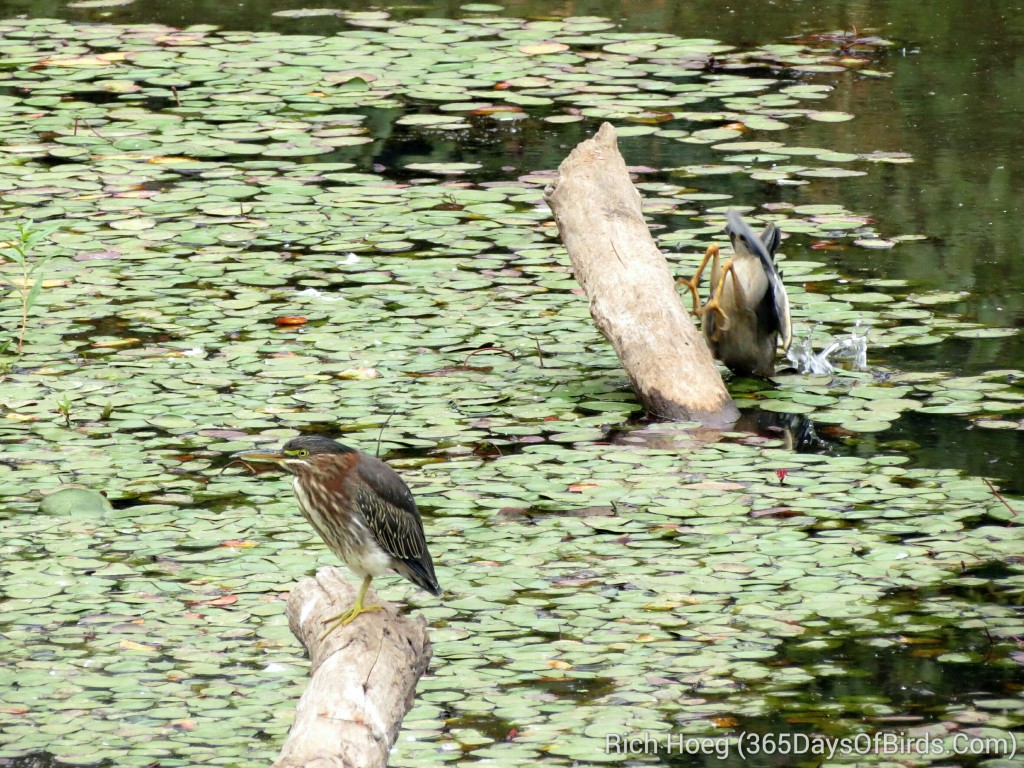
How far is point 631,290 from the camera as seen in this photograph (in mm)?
6215

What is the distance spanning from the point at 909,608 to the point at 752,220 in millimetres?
3252

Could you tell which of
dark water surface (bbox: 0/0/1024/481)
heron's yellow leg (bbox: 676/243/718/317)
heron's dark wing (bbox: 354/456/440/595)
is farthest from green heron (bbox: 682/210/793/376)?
heron's dark wing (bbox: 354/456/440/595)

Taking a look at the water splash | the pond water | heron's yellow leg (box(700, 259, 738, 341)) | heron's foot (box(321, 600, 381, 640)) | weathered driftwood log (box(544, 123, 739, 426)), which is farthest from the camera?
the water splash

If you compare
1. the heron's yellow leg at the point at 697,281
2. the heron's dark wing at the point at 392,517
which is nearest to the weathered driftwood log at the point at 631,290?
the heron's yellow leg at the point at 697,281

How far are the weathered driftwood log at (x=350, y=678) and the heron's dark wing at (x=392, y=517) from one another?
13cm

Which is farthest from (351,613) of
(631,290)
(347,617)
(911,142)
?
(911,142)

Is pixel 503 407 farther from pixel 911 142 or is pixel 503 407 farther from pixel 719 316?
pixel 911 142

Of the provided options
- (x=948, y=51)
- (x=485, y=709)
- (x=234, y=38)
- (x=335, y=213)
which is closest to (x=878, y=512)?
(x=485, y=709)

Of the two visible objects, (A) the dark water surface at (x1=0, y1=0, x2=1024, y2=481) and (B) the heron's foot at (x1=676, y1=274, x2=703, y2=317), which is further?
(A) the dark water surface at (x1=0, y1=0, x2=1024, y2=481)

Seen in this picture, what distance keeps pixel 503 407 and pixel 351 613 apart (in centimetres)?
212

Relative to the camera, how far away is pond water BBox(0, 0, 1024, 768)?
433 cm

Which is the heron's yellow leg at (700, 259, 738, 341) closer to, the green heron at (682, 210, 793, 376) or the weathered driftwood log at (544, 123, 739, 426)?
the green heron at (682, 210, 793, 376)

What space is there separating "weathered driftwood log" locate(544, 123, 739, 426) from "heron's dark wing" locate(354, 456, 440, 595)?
6.25 ft

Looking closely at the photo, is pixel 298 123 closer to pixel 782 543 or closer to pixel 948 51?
pixel 948 51
